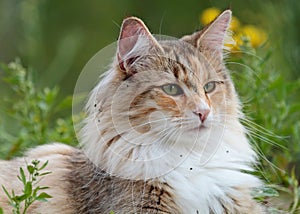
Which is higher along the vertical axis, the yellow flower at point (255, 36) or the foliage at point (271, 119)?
the yellow flower at point (255, 36)

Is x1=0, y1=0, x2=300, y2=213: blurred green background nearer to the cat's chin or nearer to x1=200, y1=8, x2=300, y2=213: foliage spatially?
x1=200, y1=8, x2=300, y2=213: foliage

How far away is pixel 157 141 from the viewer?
11.7 ft

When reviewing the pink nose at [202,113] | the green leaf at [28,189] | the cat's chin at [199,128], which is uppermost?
the pink nose at [202,113]

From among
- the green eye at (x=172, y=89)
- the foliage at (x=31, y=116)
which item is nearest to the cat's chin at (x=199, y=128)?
the green eye at (x=172, y=89)

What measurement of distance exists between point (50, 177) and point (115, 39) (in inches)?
139

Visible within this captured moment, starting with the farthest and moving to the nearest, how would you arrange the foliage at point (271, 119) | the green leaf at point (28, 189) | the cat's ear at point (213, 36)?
1. the foliage at point (271, 119)
2. the cat's ear at point (213, 36)
3. the green leaf at point (28, 189)

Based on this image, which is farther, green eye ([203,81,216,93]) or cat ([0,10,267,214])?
green eye ([203,81,216,93])

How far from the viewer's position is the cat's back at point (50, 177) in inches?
144

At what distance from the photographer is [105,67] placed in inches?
150

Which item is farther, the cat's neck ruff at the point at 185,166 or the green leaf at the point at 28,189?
the cat's neck ruff at the point at 185,166

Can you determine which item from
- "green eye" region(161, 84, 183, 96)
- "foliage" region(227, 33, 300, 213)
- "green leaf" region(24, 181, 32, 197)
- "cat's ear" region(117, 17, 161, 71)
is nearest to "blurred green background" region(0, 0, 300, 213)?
"foliage" region(227, 33, 300, 213)

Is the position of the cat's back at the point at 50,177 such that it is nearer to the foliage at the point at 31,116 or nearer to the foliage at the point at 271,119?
the foliage at the point at 31,116

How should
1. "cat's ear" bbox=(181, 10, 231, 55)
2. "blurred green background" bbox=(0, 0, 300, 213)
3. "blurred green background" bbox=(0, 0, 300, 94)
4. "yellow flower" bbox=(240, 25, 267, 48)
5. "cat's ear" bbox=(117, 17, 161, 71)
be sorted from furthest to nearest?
"blurred green background" bbox=(0, 0, 300, 94) < "yellow flower" bbox=(240, 25, 267, 48) < "blurred green background" bbox=(0, 0, 300, 213) < "cat's ear" bbox=(181, 10, 231, 55) < "cat's ear" bbox=(117, 17, 161, 71)

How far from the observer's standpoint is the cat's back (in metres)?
3.65
